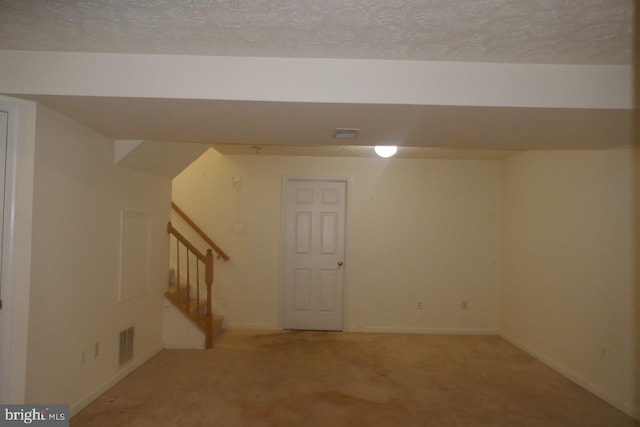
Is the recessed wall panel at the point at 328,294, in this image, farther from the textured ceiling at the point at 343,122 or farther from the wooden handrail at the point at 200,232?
the textured ceiling at the point at 343,122

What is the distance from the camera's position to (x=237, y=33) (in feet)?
6.41

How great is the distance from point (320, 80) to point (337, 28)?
0.39 meters

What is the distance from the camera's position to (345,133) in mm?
2979

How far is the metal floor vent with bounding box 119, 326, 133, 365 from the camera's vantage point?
3.53m

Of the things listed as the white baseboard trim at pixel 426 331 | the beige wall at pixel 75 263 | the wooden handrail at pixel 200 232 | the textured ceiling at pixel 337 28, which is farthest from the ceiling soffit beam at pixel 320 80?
the white baseboard trim at pixel 426 331

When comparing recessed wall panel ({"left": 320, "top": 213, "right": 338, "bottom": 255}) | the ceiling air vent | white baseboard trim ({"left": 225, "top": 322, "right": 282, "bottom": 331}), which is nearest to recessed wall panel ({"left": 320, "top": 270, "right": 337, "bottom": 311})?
recessed wall panel ({"left": 320, "top": 213, "right": 338, "bottom": 255})

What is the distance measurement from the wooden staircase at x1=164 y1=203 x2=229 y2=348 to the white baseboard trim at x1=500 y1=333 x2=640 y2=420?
11.6 ft

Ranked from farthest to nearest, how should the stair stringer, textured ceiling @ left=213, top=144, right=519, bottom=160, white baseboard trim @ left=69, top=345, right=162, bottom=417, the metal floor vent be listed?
1. textured ceiling @ left=213, top=144, right=519, bottom=160
2. the stair stringer
3. the metal floor vent
4. white baseboard trim @ left=69, top=345, right=162, bottom=417

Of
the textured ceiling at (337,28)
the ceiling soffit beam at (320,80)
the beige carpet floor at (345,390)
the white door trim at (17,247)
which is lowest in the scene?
the beige carpet floor at (345,390)

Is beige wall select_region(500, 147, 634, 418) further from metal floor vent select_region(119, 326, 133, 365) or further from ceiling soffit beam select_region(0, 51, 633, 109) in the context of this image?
metal floor vent select_region(119, 326, 133, 365)

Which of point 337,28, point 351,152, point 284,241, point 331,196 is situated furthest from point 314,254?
point 337,28

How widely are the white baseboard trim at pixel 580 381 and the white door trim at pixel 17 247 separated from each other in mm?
4090

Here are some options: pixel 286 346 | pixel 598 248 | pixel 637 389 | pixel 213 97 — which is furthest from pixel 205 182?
pixel 637 389

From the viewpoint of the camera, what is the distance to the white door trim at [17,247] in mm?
2273
